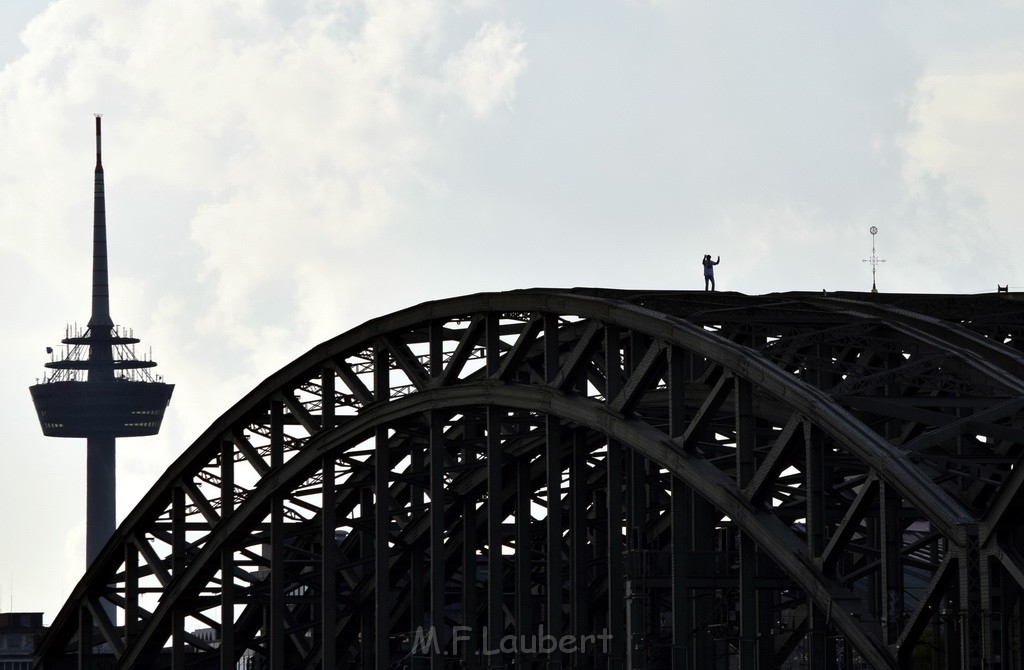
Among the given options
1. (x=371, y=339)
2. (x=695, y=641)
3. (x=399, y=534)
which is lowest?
(x=695, y=641)

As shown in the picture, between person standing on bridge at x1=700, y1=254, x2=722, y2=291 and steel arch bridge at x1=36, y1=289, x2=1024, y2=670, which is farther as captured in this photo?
person standing on bridge at x1=700, y1=254, x2=722, y2=291

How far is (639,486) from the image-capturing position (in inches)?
1795

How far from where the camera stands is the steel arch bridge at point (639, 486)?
118 feet

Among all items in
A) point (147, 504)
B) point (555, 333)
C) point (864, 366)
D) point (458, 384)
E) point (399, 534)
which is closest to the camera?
point (864, 366)

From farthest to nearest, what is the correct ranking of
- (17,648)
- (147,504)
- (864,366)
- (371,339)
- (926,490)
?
(17,648) → (147,504) → (371,339) → (864,366) → (926,490)

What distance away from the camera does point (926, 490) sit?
109 ft

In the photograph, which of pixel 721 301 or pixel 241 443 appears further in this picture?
pixel 241 443

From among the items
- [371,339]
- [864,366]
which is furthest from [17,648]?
[864,366]

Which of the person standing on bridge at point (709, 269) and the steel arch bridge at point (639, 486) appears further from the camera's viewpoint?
the person standing on bridge at point (709, 269)

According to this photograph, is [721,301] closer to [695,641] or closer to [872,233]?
[695,641]

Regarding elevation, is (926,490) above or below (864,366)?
below

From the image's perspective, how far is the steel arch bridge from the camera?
36.0m

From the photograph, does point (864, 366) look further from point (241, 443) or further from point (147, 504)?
point (147, 504)

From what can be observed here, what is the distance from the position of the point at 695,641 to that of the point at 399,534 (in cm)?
1660
